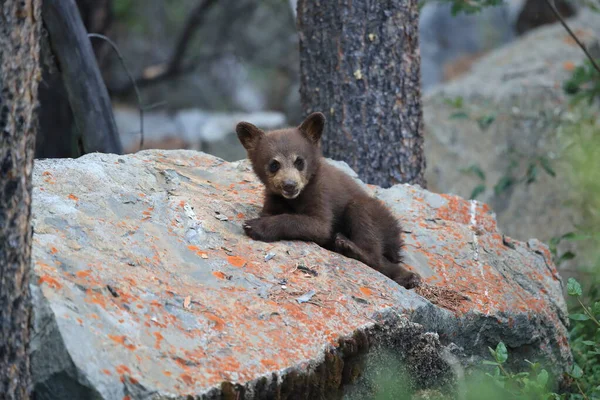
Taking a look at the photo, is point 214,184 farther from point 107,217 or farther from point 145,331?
point 145,331

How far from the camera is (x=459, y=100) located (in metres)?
9.62

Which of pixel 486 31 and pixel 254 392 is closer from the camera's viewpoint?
pixel 254 392

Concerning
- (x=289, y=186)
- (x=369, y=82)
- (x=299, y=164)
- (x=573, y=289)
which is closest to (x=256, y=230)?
(x=289, y=186)

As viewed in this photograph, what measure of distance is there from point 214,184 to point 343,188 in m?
0.93

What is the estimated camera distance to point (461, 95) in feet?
37.6

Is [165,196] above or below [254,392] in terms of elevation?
above

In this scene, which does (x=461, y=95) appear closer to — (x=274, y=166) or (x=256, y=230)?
(x=274, y=166)

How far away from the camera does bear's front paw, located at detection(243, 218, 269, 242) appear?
5199 mm

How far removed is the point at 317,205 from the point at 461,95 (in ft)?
21.0

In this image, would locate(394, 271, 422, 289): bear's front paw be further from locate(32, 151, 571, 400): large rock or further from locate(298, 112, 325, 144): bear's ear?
locate(298, 112, 325, 144): bear's ear

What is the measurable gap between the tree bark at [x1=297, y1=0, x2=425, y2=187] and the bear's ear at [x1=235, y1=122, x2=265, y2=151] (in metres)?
1.48

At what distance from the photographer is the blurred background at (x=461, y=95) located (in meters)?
9.32

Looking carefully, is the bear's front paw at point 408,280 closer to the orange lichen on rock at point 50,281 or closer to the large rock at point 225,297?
the large rock at point 225,297

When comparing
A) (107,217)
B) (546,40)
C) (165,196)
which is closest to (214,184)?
(165,196)
